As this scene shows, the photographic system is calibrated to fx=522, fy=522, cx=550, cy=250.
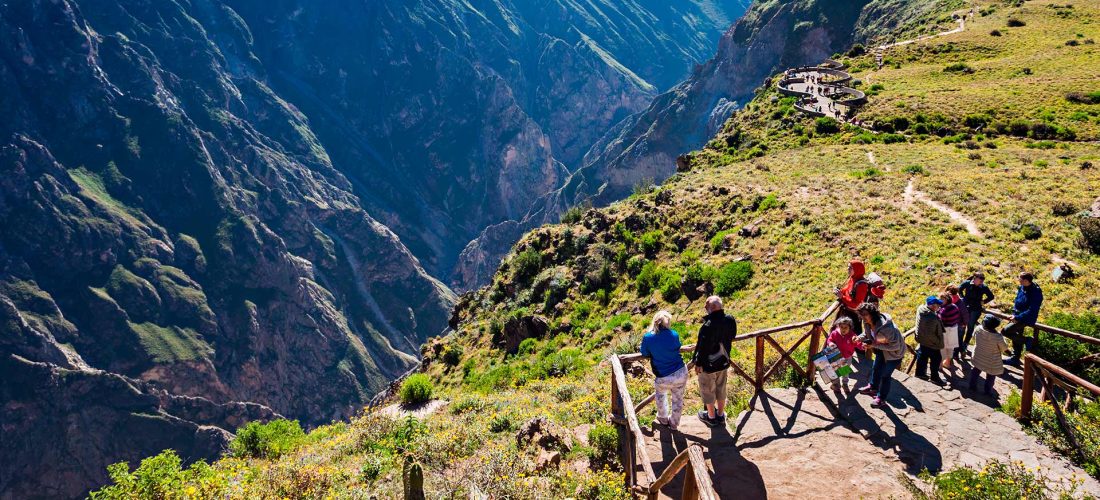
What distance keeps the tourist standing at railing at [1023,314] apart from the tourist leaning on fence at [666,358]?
806cm

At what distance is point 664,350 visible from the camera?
8.30m

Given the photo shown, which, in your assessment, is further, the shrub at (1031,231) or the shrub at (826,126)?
the shrub at (826,126)

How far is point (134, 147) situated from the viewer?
460 ft

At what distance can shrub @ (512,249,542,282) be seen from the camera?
3331cm

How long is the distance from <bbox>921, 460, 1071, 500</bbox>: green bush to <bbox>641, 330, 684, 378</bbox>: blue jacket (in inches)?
143

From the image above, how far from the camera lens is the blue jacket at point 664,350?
8.27m

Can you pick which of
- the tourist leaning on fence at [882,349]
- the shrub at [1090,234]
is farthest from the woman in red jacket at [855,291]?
the shrub at [1090,234]

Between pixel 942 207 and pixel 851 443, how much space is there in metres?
18.6

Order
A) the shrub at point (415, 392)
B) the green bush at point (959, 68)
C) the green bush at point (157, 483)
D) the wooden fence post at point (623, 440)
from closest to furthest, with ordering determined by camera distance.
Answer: the wooden fence post at point (623, 440), the green bush at point (157, 483), the shrub at point (415, 392), the green bush at point (959, 68)

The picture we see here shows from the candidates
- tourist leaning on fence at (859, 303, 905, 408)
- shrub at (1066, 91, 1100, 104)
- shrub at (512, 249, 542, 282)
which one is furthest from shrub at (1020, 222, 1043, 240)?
shrub at (1066, 91, 1100, 104)

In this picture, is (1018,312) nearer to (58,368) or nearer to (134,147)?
(58,368)

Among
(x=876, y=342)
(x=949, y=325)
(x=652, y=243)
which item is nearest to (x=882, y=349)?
(x=876, y=342)

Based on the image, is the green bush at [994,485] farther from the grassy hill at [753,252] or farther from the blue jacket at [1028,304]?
the blue jacket at [1028,304]

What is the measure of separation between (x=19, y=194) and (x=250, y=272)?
161 feet
